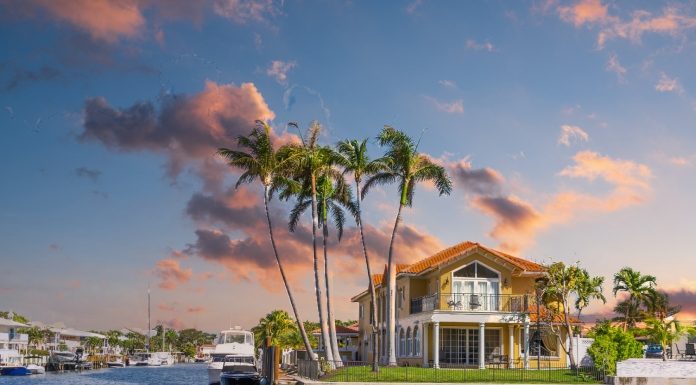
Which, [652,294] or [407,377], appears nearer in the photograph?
[407,377]

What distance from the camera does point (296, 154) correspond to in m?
63.5

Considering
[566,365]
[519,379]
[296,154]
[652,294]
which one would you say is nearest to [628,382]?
[519,379]

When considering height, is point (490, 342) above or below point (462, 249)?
below

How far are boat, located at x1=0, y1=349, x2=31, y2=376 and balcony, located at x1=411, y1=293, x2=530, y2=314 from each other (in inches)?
3366

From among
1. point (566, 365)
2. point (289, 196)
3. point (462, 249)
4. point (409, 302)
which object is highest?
point (289, 196)

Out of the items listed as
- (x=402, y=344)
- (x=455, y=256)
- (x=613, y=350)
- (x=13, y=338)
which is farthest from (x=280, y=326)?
(x=613, y=350)

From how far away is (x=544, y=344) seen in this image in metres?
62.1

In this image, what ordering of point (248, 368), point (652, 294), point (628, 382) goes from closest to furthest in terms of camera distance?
point (628, 382) < point (248, 368) < point (652, 294)

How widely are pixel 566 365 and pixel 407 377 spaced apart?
1819 cm

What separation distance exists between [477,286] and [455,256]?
3.05 metres

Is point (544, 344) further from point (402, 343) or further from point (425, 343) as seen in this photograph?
point (402, 343)

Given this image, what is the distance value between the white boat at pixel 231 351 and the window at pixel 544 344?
20.1 metres

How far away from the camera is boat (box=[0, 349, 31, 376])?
12332 cm

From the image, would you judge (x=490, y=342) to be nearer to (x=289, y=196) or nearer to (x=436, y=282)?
(x=436, y=282)
